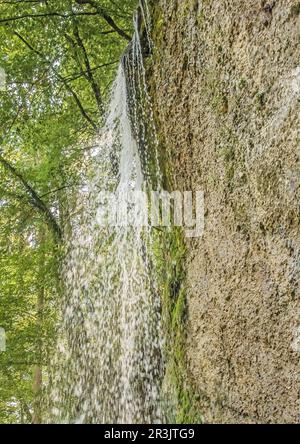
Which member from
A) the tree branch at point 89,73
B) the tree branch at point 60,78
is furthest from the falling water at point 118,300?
the tree branch at point 89,73

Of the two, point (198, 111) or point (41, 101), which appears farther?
point (41, 101)

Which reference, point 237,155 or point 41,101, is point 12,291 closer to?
point 41,101

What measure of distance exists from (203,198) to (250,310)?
741mm

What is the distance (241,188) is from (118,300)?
10.6 ft

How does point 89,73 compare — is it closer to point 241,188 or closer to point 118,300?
point 118,300

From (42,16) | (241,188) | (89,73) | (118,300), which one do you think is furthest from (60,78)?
(241,188)

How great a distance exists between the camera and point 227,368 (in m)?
2.83

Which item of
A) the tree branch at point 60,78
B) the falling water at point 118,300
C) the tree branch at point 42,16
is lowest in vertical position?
the falling water at point 118,300

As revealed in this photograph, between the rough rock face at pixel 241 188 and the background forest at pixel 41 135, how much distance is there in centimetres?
341

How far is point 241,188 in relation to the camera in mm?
2637

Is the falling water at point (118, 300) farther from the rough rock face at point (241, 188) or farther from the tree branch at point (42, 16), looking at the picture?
the tree branch at point (42, 16)

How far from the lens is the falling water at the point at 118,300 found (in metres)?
4.27

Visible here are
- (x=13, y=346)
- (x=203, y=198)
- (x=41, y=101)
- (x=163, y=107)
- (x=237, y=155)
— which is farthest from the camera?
(x=13, y=346)
